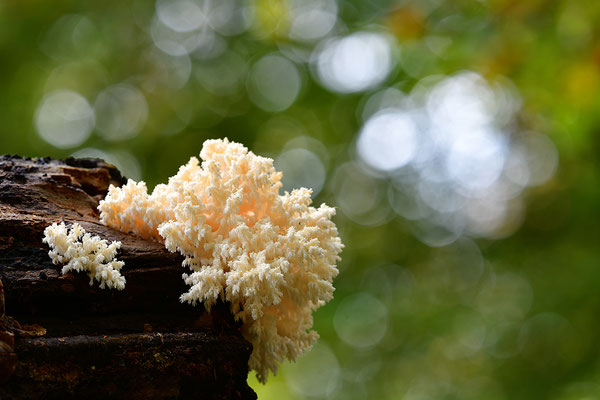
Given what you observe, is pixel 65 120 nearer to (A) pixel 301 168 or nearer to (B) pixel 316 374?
(A) pixel 301 168

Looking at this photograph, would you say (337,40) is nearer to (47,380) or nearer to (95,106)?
(95,106)

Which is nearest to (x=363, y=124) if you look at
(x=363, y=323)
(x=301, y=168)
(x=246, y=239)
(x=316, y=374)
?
(x=301, y=168)

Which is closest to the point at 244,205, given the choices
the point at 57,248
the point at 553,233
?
the point at 57,248

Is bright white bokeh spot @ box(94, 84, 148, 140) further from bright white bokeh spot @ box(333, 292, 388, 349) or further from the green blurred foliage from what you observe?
bright white bokeh spot @ box(333, 292, 388, 349)

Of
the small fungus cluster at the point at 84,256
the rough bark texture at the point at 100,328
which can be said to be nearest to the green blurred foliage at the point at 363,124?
the rough bark texture at the point at 100,328

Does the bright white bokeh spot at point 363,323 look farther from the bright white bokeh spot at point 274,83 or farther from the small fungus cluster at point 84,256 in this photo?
the small fungus cluster at point 84,256

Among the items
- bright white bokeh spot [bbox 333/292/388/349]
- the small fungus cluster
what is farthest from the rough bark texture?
bright white bokeh spot [bbox 333/292/388/349]
